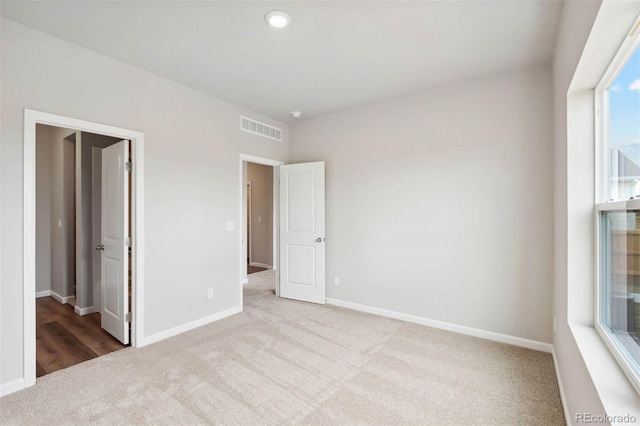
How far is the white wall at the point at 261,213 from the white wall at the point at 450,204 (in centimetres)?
309

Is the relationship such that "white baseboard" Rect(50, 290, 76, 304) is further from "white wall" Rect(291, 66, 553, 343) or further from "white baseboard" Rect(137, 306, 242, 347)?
"white wall" Rect(291, 66, 553, 343)

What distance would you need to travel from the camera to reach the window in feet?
4.12

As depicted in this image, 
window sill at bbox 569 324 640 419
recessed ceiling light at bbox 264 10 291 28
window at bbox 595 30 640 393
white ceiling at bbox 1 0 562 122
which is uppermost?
white ceiling at bbox 1 0 562 122

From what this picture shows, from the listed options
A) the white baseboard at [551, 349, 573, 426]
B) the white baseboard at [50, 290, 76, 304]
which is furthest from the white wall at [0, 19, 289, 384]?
the white baseboard at [551, 349, 573, 426]

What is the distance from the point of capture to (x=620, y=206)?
138 cm

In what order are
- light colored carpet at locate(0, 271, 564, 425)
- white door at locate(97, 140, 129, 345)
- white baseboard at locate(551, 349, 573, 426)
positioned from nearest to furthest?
white baseboard at locate(551, 349, 573, 426) < light colored carpet at locate(0, 271, 564, 425) < white door at locate(97, 140, 129, 345)

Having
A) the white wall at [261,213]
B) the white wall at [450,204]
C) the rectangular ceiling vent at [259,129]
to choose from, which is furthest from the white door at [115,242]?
A: the white wall at [261,213]

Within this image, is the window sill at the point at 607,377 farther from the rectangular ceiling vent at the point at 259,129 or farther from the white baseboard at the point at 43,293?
the white baseboard at the point at 43,293

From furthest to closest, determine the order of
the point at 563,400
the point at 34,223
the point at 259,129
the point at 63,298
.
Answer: the point at 63,298, the point at 259,129, the point at 34,223, the point at 563,400

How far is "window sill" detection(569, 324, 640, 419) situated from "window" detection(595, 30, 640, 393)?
36 millimetres

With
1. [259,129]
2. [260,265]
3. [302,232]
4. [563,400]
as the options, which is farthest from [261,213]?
[563,400]

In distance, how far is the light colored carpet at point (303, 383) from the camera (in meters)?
1.91

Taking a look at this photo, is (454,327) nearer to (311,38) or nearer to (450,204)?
(450,204)

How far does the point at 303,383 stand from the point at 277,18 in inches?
107
